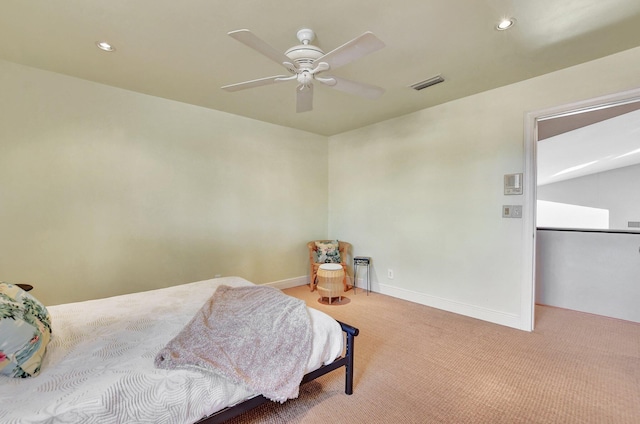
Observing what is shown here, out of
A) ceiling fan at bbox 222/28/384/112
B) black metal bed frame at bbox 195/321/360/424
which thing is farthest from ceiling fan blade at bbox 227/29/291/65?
black metal bed frame at bbox 195/321/360/424

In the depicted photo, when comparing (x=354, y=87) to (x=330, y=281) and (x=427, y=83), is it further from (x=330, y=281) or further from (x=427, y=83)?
(x=330, y=281)

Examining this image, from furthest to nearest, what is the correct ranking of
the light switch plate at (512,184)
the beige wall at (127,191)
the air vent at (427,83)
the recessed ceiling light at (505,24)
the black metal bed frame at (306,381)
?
the light switch plate at (512,184) < the air vent at (427,83) < the beige wall at (127,191) < the recessed ceiling light at (505,24) < the black metal bed frame at (306,381)

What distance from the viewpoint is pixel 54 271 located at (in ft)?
8.97

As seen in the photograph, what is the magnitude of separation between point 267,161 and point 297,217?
3.35 feet

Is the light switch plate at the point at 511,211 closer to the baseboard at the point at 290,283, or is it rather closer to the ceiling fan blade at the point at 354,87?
the ceiling fan blade at the point at 354,87

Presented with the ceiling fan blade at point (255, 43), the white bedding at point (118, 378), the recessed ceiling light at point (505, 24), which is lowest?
the white bedding at point (118, 378)

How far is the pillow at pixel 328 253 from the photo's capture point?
4.33m

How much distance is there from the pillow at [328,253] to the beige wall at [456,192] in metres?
0.38

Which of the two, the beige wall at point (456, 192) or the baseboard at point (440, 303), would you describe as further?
the baseboard at point (440, 303)

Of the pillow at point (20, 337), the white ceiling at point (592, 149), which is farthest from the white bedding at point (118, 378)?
the white ceiling at point (592, 149)

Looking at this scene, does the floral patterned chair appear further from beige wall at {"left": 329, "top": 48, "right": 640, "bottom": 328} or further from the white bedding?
the white bedding

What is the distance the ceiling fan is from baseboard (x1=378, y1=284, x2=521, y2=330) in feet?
8.68

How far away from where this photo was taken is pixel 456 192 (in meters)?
3.39

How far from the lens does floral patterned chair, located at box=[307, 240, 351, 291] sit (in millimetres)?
4289
